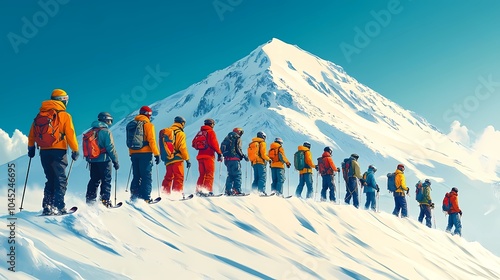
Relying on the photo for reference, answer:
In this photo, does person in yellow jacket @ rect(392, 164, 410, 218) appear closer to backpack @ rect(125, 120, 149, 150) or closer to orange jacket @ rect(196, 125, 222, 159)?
orange jacket @ rect(196, 125, 222, 159)

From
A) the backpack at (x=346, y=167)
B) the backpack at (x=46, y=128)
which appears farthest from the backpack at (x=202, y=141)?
the backpack at (x=346, y=167)

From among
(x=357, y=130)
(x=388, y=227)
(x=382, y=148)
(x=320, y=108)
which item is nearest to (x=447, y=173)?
(x=382, y=148)

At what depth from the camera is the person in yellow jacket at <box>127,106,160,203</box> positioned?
34.6 feet

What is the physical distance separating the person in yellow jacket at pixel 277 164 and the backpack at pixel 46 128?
910cm

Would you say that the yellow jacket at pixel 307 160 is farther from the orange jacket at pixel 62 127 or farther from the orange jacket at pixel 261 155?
the orange jacket at pixel 62 127

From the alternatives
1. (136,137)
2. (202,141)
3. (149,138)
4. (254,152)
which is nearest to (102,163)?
(136,137)

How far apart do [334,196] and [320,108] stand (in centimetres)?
17969

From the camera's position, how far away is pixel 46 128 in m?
8.33

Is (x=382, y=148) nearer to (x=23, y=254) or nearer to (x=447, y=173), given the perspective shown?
(x=447, y=173)

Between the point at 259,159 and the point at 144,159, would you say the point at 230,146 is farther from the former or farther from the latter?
Answer: the point at 144,159

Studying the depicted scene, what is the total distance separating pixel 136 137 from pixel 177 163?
5.77 ft

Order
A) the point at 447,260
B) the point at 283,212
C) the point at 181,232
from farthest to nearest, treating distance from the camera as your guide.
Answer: the point at 447,260 < the point at 283,212 < the point at 181,232

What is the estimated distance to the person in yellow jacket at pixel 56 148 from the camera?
27.4 ft

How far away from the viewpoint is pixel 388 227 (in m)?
18.4
